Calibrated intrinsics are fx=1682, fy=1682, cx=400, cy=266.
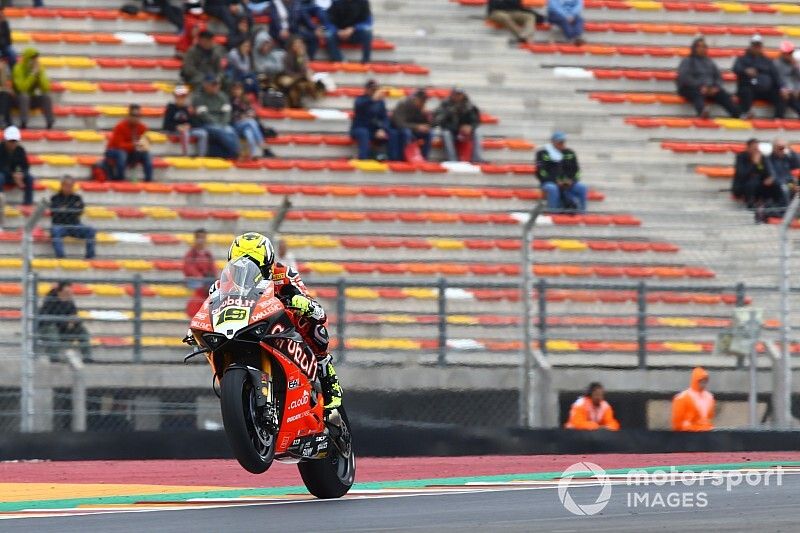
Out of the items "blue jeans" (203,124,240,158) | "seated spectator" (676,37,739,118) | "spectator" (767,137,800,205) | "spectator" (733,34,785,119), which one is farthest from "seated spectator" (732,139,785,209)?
"blue jeans" (203,124,240,158)

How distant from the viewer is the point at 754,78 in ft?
70.7

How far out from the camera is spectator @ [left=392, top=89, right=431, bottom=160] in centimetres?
1912

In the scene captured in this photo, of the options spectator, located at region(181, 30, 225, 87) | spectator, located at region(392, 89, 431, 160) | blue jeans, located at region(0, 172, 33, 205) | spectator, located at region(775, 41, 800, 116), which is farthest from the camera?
spectator, located at region(775, 41, 800, 116)

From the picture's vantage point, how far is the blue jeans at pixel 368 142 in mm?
19000

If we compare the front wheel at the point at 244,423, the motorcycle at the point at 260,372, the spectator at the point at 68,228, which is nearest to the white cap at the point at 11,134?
the spectator at the point at 68,228

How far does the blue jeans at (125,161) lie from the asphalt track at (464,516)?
8780mm

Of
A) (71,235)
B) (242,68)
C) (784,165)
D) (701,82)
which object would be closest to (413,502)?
(71,235)

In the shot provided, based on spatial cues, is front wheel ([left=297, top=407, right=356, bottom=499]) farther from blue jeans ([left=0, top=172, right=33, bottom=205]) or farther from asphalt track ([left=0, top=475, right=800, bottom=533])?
blue jeans ([left=0, top=172, right=33, bottom=205])

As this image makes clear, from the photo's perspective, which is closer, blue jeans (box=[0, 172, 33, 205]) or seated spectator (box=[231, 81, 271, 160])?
blue jeans (box=[0, 172, 33, 205])

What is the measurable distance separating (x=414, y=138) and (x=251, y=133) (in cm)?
188

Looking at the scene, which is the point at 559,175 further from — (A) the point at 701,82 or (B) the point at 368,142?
(A) the point at 701,82

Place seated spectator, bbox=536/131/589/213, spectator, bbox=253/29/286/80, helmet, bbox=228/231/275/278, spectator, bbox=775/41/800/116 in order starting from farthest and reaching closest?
spectator, bbox=775/41/800/116 → spectator, bbox=253/29/286/80 → seated spectator, bbox=536/131/589/213 → helmet, bbox=228/231/275/278

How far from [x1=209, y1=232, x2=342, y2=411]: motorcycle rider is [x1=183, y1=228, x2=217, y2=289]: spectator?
15.2 feet

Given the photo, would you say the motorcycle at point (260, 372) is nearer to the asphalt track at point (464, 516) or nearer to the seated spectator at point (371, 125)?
the asphalt track at point (464, 516)
